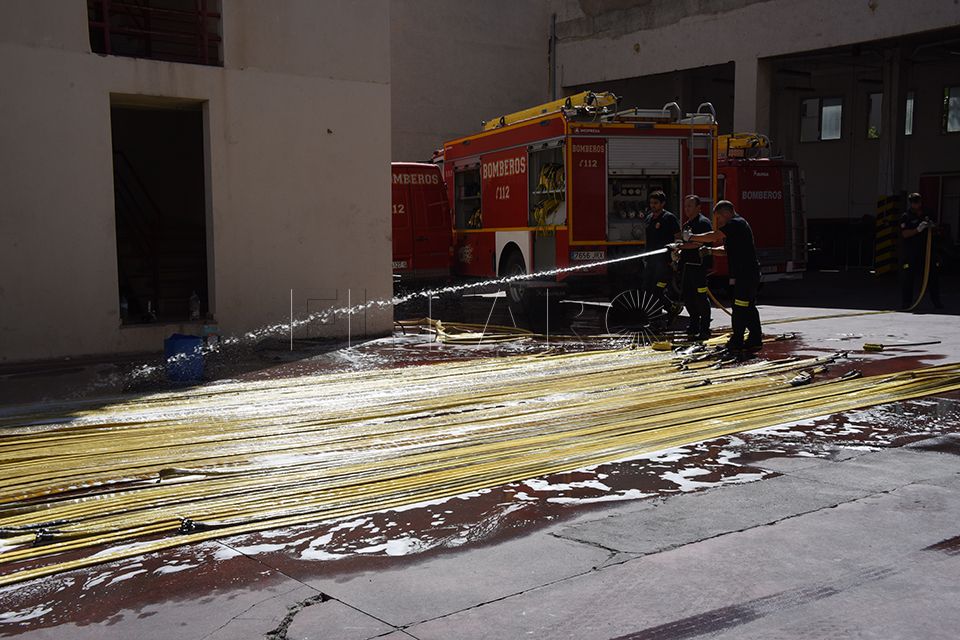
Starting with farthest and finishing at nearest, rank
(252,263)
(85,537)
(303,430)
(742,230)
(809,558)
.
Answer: (252,263)
(742,230)
(303,430)
(85,537)
(809,558)

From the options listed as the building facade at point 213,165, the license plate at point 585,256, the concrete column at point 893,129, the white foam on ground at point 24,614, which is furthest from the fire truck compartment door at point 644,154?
the concrete column at point 893,129

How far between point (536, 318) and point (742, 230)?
5041 mm

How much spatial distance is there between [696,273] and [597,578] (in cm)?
785

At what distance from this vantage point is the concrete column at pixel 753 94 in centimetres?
2455

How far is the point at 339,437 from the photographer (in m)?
6.14

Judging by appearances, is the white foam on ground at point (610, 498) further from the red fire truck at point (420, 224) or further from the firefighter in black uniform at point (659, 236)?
the red fire truck at point (420, 224)

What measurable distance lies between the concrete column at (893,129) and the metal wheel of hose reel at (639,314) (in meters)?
15.0

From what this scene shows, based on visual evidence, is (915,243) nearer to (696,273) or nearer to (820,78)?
(696,273)

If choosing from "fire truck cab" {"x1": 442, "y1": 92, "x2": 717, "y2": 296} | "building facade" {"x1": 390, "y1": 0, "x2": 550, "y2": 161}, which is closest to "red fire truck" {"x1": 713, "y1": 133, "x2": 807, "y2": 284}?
"fire truck cab" {"x1": 442, "y1": 92, "x2": 717, "y2": 296}

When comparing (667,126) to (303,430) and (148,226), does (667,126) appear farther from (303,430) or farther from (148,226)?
(303,430)

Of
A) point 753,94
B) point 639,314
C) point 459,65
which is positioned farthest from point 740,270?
point 459,65

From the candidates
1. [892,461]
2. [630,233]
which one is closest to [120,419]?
[892,461]

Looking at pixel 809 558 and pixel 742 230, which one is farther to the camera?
pixel 742 230

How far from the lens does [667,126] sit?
13781 millimetres
